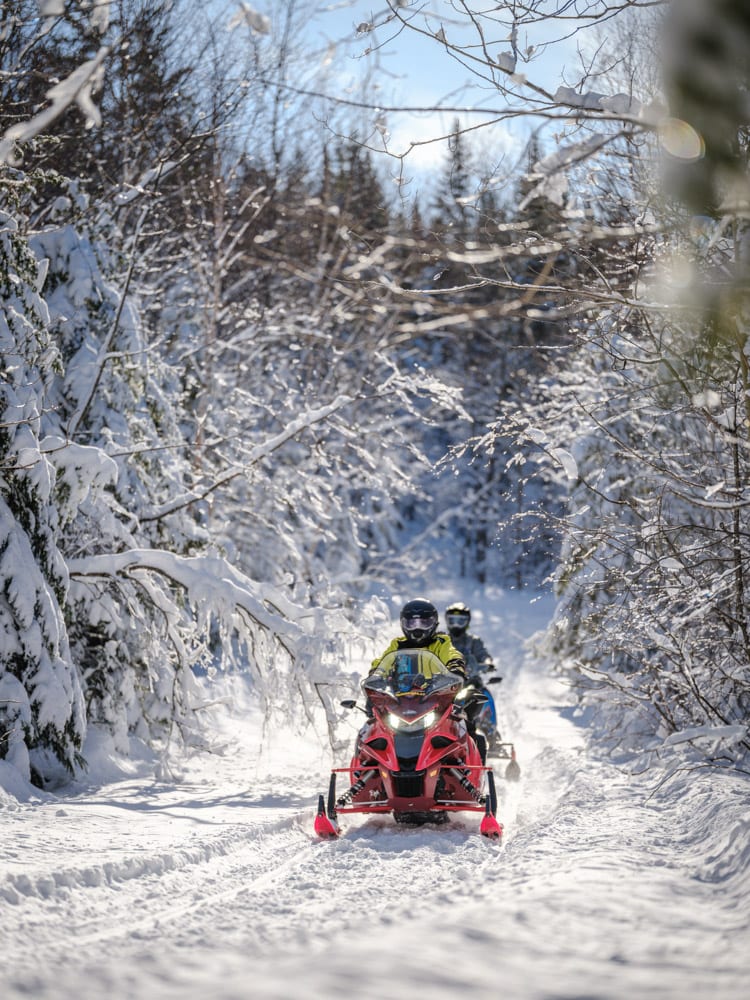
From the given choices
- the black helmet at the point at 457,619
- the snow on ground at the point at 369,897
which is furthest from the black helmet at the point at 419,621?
the black helmet at the point at 457,619

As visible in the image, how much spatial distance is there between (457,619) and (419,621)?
2.99 m

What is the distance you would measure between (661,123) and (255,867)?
4740 millimetres

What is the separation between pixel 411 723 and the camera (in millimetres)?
7008

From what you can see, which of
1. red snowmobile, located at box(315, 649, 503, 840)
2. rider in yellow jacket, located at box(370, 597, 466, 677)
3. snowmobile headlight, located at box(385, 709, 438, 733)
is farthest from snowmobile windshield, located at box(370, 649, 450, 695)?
rider in yellow jacket, located at box(370, 597, 466, 677)

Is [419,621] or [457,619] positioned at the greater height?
[419,621]

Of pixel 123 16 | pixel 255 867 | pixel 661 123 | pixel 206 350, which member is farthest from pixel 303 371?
pixel 661 123

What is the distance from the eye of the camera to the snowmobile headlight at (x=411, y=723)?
7008 mm

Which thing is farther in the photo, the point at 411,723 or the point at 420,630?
the point at 420,630

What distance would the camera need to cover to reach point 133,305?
10445 millimetres

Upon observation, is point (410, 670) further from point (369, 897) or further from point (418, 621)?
point (369, 897)

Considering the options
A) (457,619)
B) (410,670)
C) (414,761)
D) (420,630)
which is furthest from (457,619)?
(414,761)

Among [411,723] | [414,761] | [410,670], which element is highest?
[410,670]

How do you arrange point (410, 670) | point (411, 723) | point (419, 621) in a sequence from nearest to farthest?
point (411, 723) → point (410, 670) → point (419, 621)

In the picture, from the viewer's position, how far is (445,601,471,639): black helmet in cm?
1130
